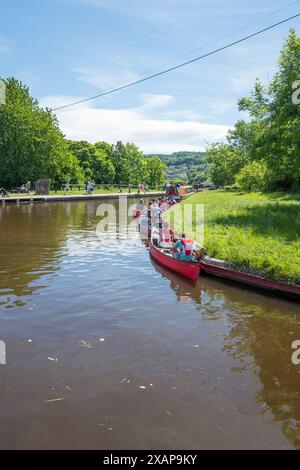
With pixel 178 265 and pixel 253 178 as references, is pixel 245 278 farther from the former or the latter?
pixel 253 178

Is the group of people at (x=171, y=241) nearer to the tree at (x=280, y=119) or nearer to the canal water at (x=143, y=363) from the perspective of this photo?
the canal water at (x=143, y=363)

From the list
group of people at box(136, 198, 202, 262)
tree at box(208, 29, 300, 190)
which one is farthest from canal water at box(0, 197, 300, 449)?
tree at box(208, 29, 300, 190)

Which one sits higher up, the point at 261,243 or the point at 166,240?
the point at 261,243

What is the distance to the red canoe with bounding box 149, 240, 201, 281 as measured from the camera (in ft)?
49.9

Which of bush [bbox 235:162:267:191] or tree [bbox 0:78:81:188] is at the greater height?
tree [bbox 0:78:81:188]

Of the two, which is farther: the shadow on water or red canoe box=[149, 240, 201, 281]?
red canoe box=[149, 240, 201, 281]

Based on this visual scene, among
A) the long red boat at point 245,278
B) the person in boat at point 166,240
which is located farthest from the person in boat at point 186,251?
the person in boat at point 166,240

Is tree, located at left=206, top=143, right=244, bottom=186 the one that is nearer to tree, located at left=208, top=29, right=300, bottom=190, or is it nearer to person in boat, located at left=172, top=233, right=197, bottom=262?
tree, located at left=208, top=29, right=300, bottom=190

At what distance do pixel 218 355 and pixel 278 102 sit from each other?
773 inches

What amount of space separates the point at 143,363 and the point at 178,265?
756 cm

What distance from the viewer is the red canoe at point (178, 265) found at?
1521 cm

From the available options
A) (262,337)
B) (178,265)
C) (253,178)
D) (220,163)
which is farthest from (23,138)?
(262,337)

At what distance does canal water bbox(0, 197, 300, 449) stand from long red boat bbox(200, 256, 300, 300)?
0.39 metres

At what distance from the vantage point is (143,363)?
8.61 m
